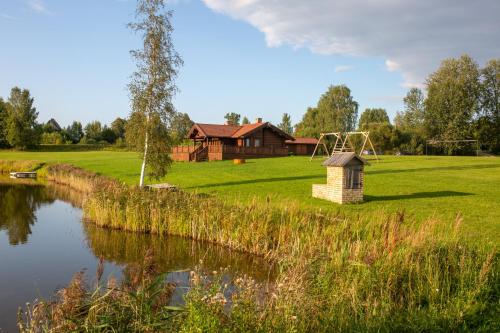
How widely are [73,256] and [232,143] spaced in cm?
4111

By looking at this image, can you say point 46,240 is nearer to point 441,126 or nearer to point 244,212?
point 244,212

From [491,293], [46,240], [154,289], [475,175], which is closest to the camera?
[154,289]

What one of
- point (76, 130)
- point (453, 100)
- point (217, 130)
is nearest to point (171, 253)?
point (217, 130)

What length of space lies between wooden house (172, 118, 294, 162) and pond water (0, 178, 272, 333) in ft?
93.7

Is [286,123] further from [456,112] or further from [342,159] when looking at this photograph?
[342,159]

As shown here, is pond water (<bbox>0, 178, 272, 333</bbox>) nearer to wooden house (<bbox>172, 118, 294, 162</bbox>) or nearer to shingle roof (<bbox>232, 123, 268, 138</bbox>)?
wooden house (<bbox>172, 118, 294, 162</bbox>)

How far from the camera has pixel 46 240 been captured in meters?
15.8

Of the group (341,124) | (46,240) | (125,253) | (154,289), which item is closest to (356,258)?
(154,289)

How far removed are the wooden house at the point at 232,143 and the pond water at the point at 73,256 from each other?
28.5 m

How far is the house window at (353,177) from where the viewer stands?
711 inches

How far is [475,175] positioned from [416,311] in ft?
80.6

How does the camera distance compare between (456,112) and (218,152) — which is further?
(456,112)

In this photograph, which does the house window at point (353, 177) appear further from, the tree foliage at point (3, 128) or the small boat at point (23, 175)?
the tree foliage at point (3, 128)

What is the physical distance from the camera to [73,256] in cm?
1338
